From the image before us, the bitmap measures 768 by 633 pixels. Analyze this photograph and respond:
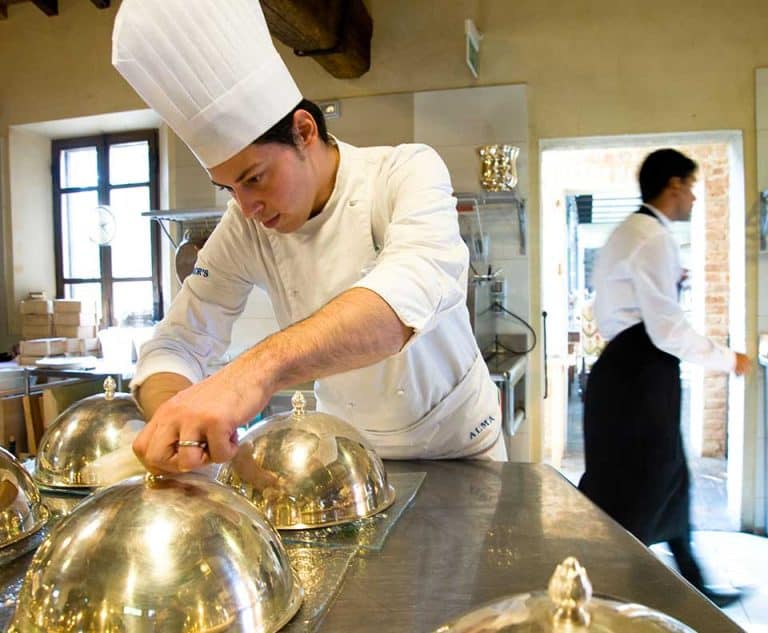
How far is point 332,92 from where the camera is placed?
350cm

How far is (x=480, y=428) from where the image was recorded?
1.40 m

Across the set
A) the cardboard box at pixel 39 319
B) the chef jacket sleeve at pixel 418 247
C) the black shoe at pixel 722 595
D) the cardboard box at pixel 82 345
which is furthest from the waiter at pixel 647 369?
the cardboard box at pixel 39 319

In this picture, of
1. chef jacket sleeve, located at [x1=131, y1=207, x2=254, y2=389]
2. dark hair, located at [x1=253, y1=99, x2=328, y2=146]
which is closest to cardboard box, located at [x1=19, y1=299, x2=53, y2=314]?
chef jacket sleeve, located at [x1=131, y1=207, x2=254, y2=389]

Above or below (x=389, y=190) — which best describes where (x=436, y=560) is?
below

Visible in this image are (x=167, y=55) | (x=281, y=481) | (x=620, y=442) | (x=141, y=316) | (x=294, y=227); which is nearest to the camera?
(x=281, y=481)

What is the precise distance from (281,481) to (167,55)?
0.71 meters

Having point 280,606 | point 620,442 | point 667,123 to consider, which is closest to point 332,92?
point 667,123

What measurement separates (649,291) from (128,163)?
12.4 feet

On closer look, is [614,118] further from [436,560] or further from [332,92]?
[436,560]

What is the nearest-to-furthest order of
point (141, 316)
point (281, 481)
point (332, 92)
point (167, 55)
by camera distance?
1. point (281, 481)
2. point (167, 55)
3. point (332, 92)
4. point (141, 316)

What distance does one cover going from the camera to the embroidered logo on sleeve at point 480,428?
4.54ft

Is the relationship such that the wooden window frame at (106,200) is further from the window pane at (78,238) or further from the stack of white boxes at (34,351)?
the stack of white boxes at (34,351)

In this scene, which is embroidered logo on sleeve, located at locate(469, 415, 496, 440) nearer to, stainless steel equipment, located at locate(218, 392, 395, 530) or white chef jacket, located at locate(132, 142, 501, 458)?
white chef jacket, located at locate(132, 142, 501, 458)

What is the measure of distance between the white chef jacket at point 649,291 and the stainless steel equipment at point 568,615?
1.81 m
